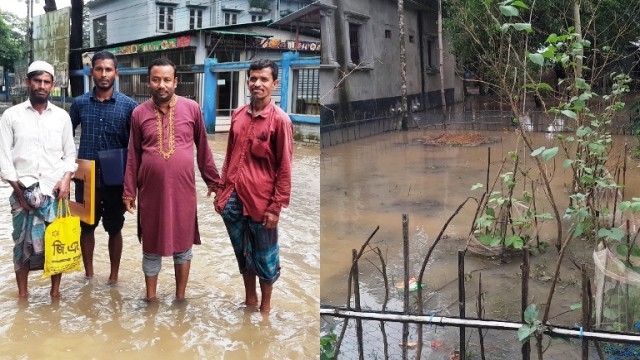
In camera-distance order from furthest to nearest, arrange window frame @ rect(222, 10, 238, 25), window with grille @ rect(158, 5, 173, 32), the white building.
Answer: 1. window frame @ rect(222, 10, 238, 25)
2. window with grille @ rect(158, 5, 173, 32)
3. the white building

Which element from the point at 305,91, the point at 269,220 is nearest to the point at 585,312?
the point at 269,220

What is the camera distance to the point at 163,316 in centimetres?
288

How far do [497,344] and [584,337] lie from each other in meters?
0.79

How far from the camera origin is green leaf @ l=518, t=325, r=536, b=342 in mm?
1971

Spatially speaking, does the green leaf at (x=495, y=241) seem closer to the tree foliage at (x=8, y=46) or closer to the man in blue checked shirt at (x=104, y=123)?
the man in blue checked shirt at (x=104, y=123)

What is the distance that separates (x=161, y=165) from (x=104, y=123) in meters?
0.58

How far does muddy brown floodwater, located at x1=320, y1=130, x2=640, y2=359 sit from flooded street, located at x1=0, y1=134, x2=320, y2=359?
0.22 m

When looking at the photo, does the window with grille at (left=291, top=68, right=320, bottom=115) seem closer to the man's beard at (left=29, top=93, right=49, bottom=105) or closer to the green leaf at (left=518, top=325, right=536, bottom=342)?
the man's beard at (left=29, top=93, right=49, bottom=105)

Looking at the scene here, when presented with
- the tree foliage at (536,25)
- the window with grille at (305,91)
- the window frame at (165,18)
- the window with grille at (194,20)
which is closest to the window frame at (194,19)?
the window with grille at (194,20)

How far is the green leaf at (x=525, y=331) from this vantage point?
1.97m

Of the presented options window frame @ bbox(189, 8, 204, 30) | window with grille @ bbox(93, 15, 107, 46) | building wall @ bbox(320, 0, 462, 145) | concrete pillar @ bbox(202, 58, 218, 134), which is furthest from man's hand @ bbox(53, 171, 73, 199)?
window with grille @ bbox(93, 15, 107, 46)

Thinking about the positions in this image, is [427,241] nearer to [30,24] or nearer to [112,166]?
[112,166]

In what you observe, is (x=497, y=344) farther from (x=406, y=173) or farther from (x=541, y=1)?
(x=406, y=173)

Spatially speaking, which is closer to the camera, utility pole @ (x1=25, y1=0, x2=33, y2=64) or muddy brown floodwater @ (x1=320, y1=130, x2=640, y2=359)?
muddy brown floodwater @ (x1=320, y1=130, x2=640, y2=359)
